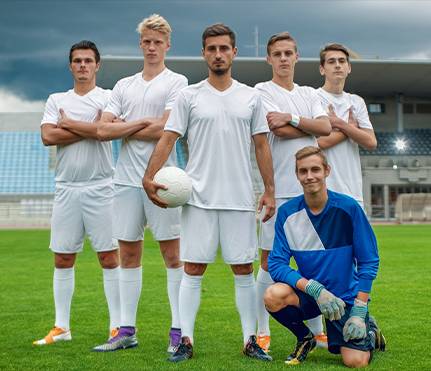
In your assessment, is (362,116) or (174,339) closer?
(174,339)

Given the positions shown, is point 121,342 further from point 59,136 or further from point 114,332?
point 59,136

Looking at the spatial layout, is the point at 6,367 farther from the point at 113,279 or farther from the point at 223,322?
the point at 223,322

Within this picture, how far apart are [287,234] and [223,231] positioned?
0.43 m

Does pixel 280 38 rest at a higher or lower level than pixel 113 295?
higher

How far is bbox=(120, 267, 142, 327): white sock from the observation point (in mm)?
5137

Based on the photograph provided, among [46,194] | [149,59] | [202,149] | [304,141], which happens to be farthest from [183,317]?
[46,194]

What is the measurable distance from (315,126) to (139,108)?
4.21 ft

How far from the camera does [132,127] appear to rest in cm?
486

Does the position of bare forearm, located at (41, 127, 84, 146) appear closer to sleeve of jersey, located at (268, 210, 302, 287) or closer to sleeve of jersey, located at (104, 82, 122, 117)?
sleeve of jersey, located at (104, 82, 122, 117)

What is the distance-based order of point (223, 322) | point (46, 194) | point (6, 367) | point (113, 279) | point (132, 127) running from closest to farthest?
point (6, 367), point (132, 127), point (113, 279), point (223, 322), point (46, 194)

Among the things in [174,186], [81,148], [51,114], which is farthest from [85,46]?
[174,186]

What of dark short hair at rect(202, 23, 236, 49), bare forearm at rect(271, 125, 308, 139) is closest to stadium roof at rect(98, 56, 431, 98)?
bare forearm at rect(271, 125, 308, 139)

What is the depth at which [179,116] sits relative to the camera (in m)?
4.67

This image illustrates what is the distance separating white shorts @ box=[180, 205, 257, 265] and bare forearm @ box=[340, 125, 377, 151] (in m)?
1.07
